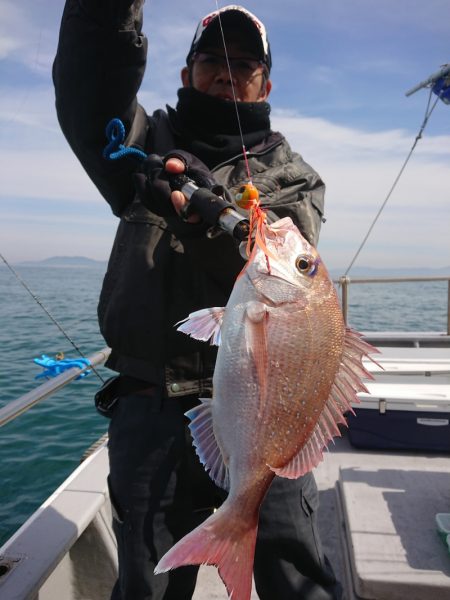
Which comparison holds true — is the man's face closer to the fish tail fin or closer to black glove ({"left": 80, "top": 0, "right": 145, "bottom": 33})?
black glove ({"left": 80, "top": 0, "right": 145, "bottom": 33})

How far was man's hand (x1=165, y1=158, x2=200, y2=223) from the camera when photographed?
5.82 feet

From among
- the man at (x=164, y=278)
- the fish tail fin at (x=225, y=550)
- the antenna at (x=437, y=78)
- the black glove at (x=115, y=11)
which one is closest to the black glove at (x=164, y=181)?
the man at (x=164, y=278)

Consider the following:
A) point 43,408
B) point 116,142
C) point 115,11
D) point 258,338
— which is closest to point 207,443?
point 258,338

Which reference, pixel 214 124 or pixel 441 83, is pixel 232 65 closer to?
pixel 214 124

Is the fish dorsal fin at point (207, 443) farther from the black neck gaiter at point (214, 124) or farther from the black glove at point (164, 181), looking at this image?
the black neck gaiter at point (214, 124)

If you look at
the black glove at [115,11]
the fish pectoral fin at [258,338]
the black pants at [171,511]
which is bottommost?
the black pants at [171,511]

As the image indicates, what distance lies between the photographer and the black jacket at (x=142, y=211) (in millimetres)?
1881

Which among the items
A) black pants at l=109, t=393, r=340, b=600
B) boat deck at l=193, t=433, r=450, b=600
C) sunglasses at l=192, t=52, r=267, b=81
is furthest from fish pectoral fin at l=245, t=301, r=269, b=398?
boat deck at l=193, t=433, r=450, b=600

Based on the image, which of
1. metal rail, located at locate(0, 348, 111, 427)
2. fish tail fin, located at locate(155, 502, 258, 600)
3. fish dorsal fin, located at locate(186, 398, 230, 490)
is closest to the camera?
fish tail fin, located at locate(155, 502, 258, 600)

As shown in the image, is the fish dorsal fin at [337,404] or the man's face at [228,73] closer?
the fish dorsal fin at [337,404]

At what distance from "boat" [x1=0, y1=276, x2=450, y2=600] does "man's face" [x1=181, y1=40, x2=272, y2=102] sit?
1.48 meters

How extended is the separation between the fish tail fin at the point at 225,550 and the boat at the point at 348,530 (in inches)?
30.3

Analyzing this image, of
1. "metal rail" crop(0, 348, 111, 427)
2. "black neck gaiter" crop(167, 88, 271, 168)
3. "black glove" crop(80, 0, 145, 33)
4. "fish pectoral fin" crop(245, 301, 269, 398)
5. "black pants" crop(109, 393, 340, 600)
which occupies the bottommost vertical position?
"black pants" crop(109, 393, 340, 600)

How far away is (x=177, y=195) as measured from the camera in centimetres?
177
